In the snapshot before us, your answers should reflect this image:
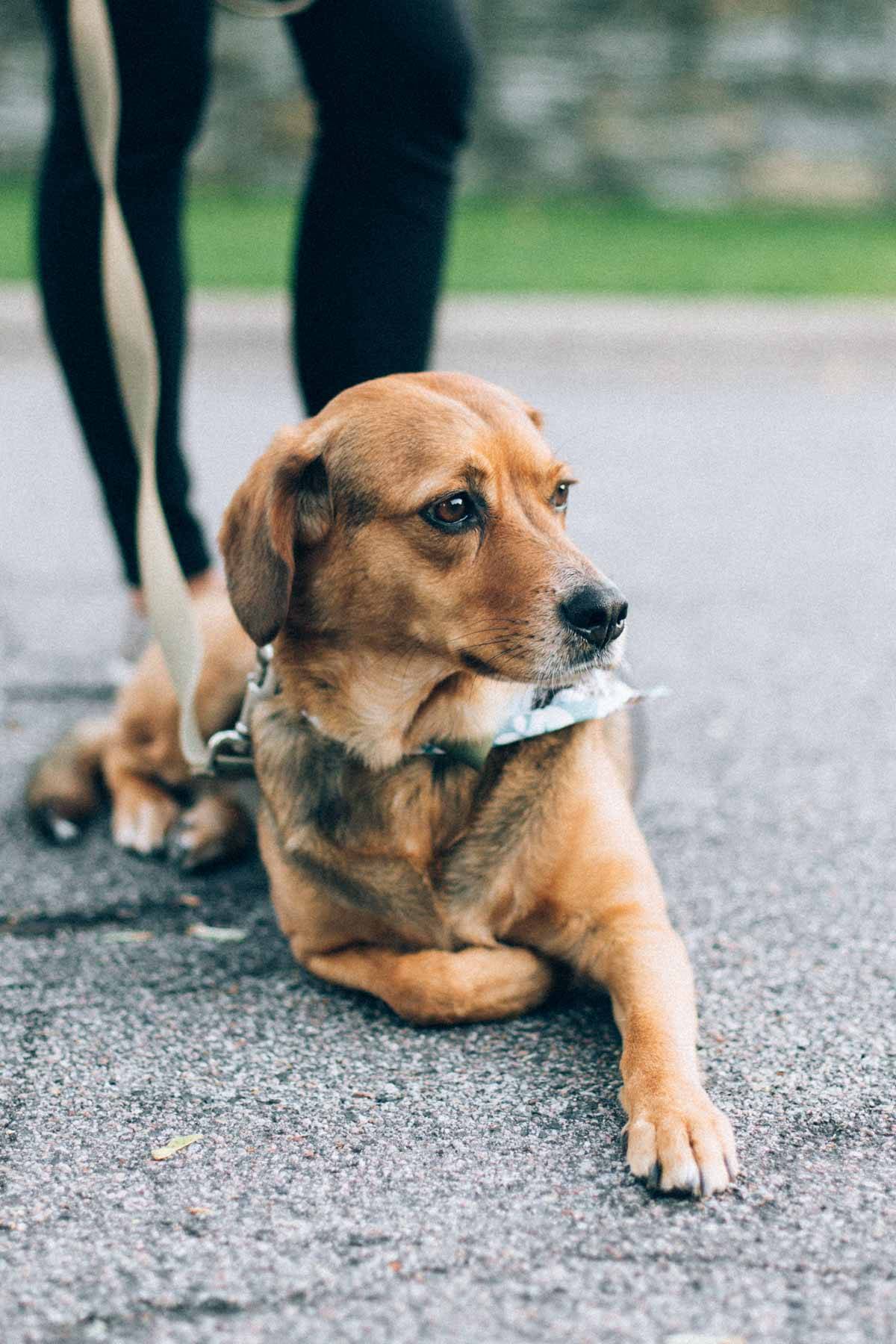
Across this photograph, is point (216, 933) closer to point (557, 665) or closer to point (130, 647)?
A: point (557, 665)

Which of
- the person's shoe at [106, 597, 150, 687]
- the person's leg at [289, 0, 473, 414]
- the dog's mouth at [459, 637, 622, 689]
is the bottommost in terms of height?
the person's shoe at [106, 597, 150, 687]

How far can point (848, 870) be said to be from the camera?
9.07 ft

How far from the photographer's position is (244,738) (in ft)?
8.45

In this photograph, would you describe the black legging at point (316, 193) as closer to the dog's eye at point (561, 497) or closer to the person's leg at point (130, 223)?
the person's leg at point (130, 223)

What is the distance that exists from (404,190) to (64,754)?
55.0 inches

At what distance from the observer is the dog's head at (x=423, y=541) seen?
7.19 feet

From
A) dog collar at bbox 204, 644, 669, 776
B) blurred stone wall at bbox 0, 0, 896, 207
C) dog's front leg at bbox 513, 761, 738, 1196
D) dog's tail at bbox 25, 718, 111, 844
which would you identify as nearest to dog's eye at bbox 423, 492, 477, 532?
dog collar at bbox 204, 644, 669, 776

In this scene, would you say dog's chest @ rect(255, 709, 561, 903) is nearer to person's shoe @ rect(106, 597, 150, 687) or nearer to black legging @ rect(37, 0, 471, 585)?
black legging @ rect(37, 0, 471, 585)

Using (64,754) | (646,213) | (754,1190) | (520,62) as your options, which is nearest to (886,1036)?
(754,1190)

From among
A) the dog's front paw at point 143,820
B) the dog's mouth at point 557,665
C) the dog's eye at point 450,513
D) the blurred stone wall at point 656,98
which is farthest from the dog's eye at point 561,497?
the blurred stone wall at point 656,98

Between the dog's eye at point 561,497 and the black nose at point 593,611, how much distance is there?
0.95ft

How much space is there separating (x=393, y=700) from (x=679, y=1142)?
86 centimetres

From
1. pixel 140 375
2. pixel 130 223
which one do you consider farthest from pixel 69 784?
pixel 130 223

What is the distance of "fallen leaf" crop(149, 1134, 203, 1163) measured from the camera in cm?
190
